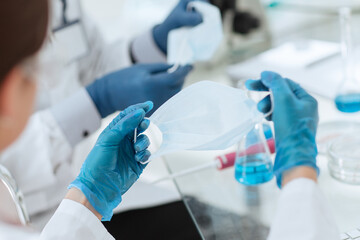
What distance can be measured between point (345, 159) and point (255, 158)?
0.18m

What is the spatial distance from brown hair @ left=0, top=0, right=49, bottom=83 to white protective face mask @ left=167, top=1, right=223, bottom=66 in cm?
85

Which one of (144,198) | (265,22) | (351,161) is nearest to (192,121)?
(351,161)

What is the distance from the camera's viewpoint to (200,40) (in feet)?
4.67

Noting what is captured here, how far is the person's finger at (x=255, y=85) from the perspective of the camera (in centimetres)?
97

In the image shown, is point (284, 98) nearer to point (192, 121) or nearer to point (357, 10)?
point (192, 121)

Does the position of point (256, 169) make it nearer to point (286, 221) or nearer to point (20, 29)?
point (286, 221)

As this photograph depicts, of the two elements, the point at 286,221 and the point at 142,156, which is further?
the point at 142,156

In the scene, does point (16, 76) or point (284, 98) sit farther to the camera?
point (284, 98)

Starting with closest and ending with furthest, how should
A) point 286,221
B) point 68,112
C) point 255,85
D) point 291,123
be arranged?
1. point 286,221
2. point 291,123
3. point 255,85
4. point 68,112

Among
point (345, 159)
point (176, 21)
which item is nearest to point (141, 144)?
point (345, 159)

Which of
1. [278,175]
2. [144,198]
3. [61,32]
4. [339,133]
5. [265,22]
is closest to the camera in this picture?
[278,175]

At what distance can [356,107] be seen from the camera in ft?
4.06

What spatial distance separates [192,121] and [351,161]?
34 cm

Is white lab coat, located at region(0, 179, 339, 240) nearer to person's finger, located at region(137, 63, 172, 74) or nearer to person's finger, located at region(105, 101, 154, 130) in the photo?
person's finger, located at region(105, 101, 154, 130)
